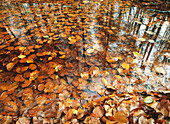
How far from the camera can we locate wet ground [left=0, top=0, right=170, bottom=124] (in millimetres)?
1037

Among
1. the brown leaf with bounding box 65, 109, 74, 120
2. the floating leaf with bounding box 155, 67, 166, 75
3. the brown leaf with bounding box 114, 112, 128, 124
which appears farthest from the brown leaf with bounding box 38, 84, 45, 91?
the floating leaf with bounding box 155, 67, 166, 75

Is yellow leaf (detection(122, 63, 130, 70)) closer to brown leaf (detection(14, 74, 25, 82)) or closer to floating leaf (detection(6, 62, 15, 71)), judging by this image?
brown leaf (detection(14, 74, 25, 82))

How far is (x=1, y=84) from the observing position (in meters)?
1.36

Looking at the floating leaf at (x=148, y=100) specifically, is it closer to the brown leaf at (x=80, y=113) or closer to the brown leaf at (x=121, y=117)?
the brown leaf at (x=121, y=117)

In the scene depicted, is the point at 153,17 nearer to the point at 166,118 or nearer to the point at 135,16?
the point at 135,16

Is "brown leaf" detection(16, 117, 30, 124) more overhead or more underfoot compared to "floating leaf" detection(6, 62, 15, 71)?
more underfoot

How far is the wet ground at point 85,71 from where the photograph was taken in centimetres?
104

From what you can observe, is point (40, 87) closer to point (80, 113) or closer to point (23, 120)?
point (23, 120)

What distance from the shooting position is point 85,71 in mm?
1535

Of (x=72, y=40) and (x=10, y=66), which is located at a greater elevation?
(x=72, y=40)

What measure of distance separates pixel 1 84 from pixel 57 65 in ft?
2.75

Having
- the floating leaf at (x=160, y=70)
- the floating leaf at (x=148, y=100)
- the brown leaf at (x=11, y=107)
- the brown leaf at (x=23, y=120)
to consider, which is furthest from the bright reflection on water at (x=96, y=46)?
the brown leaf at (x=23, y=120)

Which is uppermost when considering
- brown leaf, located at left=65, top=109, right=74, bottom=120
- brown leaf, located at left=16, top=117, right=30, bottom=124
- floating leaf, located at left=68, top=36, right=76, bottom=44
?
floating leaf, located at left=68, top=36, right=76, bottom=44

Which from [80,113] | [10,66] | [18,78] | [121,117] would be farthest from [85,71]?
[10,66]
